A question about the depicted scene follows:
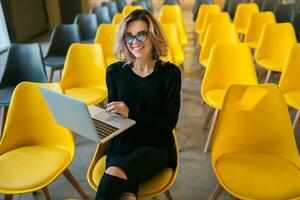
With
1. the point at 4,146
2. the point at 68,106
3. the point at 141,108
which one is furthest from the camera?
the point at 4,146

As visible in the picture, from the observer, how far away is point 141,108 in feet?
4.84

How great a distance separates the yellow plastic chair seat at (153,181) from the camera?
1.34 m

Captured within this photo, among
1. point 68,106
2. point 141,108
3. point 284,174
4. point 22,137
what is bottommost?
point 284,174

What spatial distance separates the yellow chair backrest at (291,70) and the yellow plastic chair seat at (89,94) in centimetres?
145

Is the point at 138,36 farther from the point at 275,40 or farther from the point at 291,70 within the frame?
the point at 275,40

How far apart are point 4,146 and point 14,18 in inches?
195

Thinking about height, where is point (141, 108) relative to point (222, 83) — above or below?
above

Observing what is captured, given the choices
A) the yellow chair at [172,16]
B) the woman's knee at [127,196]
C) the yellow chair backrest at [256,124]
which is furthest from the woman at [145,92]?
the yellow chair at [172,16]

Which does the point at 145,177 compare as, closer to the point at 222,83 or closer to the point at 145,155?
the point at 145,155

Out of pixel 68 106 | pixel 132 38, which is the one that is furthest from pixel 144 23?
pixel 68 106

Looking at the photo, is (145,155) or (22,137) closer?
(145,155)

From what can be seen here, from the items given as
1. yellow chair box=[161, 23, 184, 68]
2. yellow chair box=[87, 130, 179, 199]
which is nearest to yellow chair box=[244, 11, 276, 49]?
yellow chair box=[161, 23, 184, 68]

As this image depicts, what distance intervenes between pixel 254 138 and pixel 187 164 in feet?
2.55

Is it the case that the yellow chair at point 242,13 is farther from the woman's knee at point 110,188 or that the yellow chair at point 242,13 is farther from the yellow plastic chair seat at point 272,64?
the woman's knee at point 110,188
